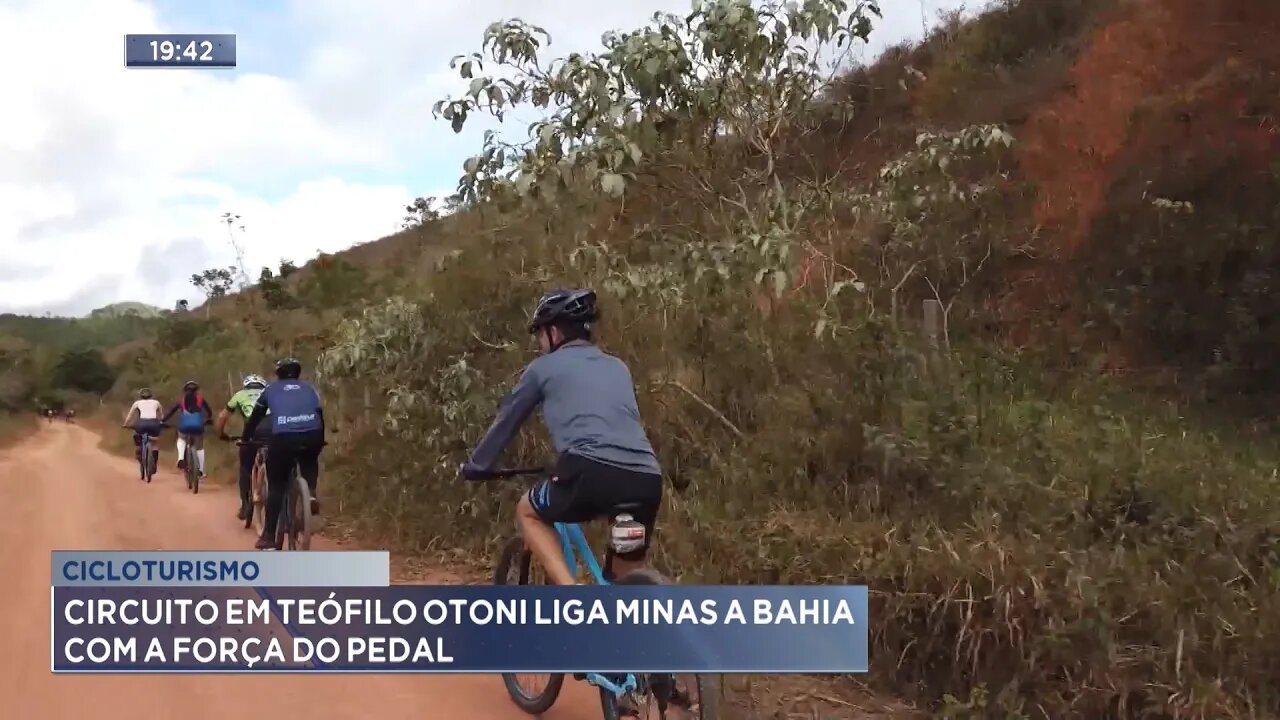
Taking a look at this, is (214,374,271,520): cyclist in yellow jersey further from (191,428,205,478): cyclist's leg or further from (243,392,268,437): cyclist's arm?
(191,428,205,478): cyclist's leg

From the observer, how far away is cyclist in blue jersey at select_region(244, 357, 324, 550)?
5633 millimetres

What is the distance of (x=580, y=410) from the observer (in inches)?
120

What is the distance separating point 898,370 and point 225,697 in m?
3.81

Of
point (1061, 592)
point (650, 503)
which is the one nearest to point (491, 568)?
point (650, 503)

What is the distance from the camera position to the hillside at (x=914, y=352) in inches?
152

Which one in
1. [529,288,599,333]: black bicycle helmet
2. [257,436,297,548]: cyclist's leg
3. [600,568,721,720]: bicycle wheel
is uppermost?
[529,288,599,333]: black bicycle helmet

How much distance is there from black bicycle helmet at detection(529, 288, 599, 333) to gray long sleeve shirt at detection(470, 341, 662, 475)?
0.30ft

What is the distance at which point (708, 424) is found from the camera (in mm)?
5969

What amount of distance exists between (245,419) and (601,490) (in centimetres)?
433

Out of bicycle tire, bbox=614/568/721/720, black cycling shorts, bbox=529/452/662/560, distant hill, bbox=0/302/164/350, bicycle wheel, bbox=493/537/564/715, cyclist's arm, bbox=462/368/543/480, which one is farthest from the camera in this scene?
distant hill, bbox=0/302/164/350

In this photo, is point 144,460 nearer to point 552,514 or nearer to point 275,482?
point 275,482

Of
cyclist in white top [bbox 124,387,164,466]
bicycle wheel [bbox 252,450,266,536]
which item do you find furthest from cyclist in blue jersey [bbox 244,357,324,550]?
cyclist in white top [bbox 124,387,164,466]

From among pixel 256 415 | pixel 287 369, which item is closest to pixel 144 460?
pixel 256 415

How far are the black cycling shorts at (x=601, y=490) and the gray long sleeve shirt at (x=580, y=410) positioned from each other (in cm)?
3
